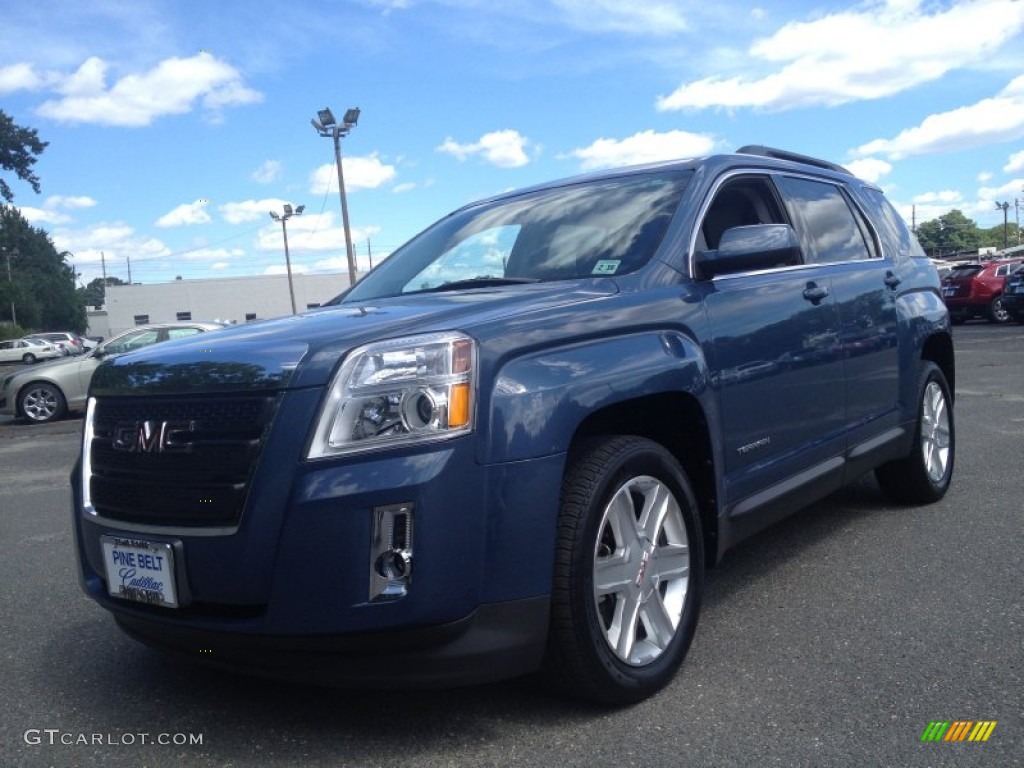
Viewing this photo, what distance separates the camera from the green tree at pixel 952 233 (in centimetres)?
12297

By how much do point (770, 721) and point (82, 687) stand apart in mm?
2286

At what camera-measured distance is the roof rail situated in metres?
4.50

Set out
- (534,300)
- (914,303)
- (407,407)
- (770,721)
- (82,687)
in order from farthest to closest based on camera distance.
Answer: (914,303) → (82,687) → (534,300) → (770,721) → (407,407)

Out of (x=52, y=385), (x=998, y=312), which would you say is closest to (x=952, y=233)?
(x=998, y=312)

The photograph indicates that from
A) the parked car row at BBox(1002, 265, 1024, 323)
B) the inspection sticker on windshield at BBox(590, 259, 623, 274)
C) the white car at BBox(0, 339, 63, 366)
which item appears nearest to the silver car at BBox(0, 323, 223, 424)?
the inspection sticker on windshield at BBox(590, 259, 623, 274)

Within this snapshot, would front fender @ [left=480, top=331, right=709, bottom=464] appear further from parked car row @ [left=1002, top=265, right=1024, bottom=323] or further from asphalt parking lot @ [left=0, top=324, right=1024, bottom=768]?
parked car row @ [left=1002, top=265, right=1024, bottom=323]

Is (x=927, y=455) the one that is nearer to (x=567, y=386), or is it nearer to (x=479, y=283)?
(x=479, y=283)

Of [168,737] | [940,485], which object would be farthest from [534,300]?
[940,485]

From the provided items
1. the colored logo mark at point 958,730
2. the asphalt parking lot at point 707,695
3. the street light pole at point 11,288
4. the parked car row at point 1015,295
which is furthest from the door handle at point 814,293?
the street light pole at point 11,288

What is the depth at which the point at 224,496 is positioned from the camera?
2.51 metres

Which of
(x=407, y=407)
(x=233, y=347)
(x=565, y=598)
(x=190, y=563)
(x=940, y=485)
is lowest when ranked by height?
(x=940, y=485)

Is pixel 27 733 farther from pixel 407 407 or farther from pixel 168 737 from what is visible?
pixel 407 407

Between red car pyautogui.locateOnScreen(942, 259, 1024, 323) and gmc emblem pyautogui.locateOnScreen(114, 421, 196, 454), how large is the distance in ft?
82.1

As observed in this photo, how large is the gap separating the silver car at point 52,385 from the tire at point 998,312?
20.9m
